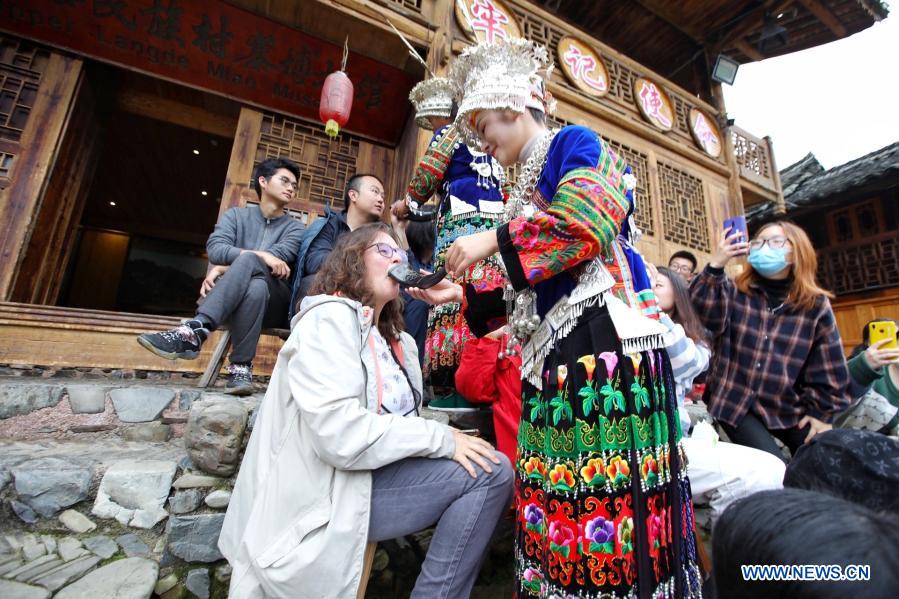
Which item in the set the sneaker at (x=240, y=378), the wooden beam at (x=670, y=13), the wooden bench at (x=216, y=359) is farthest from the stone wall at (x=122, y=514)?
the wooden beam at (x=670, y=13)

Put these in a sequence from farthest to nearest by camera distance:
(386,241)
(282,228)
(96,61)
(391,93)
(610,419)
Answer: (391,93), (96,61), (282,228), (386,241), (610,419)

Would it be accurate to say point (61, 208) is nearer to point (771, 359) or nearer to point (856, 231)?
point (771, 359)

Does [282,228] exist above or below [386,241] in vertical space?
above

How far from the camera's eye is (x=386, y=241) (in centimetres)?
175

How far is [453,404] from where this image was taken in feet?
7.43

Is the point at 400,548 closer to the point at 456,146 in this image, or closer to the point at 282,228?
the point at 456,146

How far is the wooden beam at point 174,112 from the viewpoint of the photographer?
457cm

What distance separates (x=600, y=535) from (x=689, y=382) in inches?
49.7

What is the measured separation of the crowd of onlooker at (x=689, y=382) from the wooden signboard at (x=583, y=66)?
3.48m

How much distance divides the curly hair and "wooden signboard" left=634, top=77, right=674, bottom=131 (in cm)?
561

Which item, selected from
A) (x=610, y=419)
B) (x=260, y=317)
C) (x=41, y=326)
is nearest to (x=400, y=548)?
(x=610, y=419)

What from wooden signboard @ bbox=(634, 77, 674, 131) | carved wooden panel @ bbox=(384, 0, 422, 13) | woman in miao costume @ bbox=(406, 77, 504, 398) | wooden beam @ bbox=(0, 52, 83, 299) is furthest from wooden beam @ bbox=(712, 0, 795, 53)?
wooden beam @ bbox=(0, 52, 83, 299)

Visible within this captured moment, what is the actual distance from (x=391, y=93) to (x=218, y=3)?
178 cm

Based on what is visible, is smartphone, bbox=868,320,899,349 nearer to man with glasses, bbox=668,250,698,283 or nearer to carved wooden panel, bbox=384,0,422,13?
man with glasses, bbox=668,250,698,283
